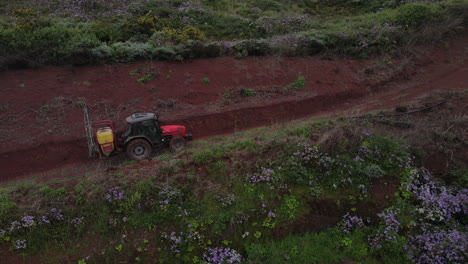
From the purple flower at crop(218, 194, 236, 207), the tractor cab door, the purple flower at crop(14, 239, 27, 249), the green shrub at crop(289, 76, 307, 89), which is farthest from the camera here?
the green shrub at crop(289, 76, 307, 89)

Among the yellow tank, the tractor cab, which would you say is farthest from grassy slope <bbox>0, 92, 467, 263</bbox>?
the yellow tank

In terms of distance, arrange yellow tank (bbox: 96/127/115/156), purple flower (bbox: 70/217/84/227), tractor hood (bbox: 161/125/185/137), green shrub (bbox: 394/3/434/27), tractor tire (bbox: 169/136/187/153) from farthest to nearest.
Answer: green shrub (bbox: 394/3/434/27) → tractor hood (bbox: 161/125/185/137) → tractor tire (bbox: 169/136/187/153) → yellow tank (bbox: 96/127/115/156) → purple flower (bbox: 70/217/84/227)

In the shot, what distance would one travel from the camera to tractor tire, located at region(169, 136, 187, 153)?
11859 millimetres

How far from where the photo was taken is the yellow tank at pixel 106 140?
10.9 meters

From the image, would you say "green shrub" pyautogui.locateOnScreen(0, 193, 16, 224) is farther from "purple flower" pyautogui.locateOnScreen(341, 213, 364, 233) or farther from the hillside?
"purple flower" pyautogui.locateOnScreen(341, 213, 364, 233)

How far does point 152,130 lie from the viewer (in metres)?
11.6

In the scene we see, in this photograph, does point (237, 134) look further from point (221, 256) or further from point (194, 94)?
point (221, 256)

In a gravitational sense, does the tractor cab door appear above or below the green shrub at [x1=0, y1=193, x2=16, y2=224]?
above

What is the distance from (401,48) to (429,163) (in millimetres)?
10393

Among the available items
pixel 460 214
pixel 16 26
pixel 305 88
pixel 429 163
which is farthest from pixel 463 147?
pixel 16 26

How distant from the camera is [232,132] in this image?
14406 mm

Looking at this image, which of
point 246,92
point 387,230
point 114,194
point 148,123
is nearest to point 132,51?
point 246,92

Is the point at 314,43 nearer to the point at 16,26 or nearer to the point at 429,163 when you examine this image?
the point at 429,163

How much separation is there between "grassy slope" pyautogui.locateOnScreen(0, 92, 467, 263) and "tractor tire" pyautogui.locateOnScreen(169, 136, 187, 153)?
75 cm
